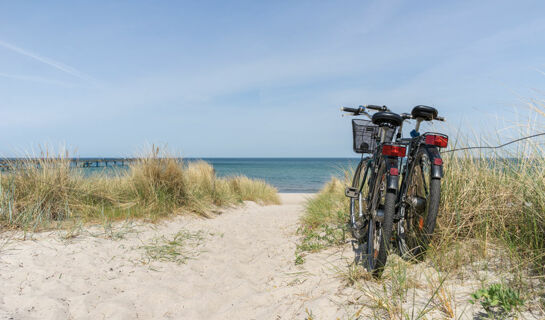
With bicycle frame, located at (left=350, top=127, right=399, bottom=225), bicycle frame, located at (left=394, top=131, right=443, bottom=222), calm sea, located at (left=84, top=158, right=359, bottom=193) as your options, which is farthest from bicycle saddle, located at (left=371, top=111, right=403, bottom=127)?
calm sea, located at (left=84, top=158, right=359, bottom=193)

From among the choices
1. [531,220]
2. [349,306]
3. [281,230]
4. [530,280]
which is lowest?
[281,230]

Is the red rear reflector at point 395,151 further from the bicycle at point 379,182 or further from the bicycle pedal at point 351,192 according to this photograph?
the bicycle pedal at point 351,192

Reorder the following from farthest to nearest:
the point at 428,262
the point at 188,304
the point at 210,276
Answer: the point at 210,276 < the point at 188,304 < the point at 428,262

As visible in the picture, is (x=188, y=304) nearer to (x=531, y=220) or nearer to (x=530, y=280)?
(x=530, y=280)

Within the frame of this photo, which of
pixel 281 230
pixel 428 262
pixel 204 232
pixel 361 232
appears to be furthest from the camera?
pixel 281 230

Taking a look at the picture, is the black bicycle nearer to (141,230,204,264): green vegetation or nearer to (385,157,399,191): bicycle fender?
(385,157,399,191): bicycle fender

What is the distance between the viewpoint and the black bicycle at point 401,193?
2480 millimetres

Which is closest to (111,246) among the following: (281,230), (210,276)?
(210,276)

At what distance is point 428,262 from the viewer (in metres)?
2.63

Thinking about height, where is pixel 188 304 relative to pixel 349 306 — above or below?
below

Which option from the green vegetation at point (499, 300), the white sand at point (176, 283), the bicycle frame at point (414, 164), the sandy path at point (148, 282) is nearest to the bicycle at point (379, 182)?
the bicycle frame at point (414, 164)

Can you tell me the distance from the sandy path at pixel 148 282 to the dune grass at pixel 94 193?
71cm

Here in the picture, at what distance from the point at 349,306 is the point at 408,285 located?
1.53 ft

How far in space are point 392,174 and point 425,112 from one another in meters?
0.78
